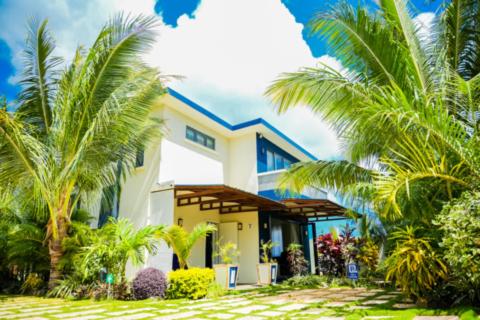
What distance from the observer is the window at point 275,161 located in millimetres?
17086

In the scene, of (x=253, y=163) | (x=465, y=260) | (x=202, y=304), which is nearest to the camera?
(x=465, y=260)

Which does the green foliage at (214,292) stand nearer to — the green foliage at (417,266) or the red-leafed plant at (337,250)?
the green foliage at (417,266)

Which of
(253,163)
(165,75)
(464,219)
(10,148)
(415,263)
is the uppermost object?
(165,75)

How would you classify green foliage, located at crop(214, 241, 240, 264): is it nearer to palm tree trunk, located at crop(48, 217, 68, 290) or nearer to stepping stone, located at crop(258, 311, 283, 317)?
stepping stone, located at crop(258, 311, 283, 317)

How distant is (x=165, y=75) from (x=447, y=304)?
886cm

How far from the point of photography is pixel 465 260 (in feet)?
15.2

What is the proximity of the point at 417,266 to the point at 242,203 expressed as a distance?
8189 mm

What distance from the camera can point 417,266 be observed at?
5559mm

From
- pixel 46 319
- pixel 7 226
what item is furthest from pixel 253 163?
pixel 46 319

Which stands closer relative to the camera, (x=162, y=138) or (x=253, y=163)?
(x=162, y=138)

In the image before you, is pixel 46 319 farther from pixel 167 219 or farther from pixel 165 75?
pixel 165 75

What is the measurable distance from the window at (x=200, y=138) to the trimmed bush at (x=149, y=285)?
19.7ft

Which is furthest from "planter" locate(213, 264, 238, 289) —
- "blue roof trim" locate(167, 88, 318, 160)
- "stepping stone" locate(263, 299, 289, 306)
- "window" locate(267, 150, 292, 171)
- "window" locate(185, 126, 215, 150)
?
"window" locate(267, 150, 292, 171)

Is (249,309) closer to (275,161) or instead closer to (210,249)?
(210,249)
